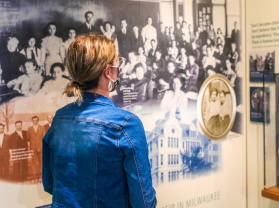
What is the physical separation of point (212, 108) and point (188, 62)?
0.53 m

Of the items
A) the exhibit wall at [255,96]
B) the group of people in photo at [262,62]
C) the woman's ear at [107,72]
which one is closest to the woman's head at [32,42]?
the woman's ear at [107,72]

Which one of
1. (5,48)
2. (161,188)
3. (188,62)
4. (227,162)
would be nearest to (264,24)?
(188,62)

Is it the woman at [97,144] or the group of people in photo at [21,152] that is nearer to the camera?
the woman at [97,144]

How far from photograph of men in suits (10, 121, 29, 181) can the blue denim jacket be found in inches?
30.8

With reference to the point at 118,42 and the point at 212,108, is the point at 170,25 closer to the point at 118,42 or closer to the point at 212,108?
the point at 118,42

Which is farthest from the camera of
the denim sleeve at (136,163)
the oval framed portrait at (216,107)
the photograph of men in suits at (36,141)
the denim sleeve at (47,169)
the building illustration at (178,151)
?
the oval framed portrait at (216,107)

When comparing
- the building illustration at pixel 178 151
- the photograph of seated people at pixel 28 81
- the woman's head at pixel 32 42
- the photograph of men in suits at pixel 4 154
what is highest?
the woman's head at pixel 32 42

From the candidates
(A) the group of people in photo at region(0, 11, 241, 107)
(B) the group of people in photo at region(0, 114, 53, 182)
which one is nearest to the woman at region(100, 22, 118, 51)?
(A) the group of people in photo at region(0, 11, 241, 107)

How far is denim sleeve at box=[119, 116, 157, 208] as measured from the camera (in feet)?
5.09

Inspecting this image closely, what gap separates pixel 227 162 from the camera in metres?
3.58

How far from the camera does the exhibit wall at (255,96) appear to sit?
3.22 metres

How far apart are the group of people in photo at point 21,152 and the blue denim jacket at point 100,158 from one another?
78 cm

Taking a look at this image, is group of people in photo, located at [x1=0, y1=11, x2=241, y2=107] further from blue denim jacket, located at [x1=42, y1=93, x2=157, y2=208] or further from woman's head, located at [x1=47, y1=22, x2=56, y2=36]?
blue denim jacket, located at [x1=42, y1=93, x2=157, y2=208]

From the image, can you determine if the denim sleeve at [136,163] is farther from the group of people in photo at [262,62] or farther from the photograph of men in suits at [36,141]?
the group of people in photo at [262,62]
